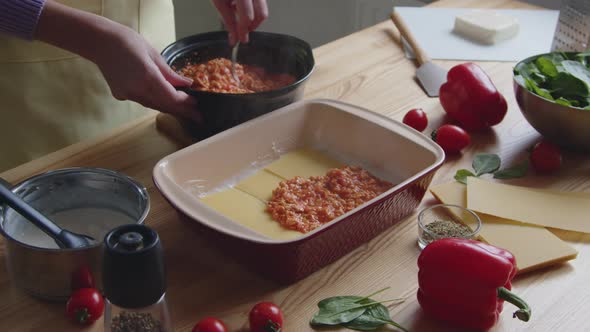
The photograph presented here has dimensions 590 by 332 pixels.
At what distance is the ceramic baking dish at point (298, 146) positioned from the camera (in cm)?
108

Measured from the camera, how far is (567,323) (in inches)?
41.9

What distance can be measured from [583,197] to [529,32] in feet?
3.17

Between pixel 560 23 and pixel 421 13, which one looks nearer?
pixel 560 23

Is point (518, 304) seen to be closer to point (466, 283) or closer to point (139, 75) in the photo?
point (466, 283)

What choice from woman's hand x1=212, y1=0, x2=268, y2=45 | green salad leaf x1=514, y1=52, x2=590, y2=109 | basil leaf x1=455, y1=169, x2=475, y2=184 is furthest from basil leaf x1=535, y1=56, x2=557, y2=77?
woman's hand x1=212, y1=0, x2=268, y2=45

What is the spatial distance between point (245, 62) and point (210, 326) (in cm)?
85

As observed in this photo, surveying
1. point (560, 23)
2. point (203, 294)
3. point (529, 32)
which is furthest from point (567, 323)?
point (529, 32)

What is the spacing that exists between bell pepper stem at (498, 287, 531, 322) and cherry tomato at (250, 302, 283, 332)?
35 centimetres

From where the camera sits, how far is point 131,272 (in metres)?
0.82

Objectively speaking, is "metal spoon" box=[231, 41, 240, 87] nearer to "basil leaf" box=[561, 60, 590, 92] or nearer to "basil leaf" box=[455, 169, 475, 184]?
"basil leaf" box=[455, 169, 475, 184]

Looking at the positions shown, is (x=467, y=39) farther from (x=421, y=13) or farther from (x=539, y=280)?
(x=539, y=280)

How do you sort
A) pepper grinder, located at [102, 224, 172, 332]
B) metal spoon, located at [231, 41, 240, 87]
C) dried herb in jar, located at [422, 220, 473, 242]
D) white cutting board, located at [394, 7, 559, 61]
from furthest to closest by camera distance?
1. white cutting board, located at [394, 7, 559, 61]
2. metal spoon, located at [231, 41, 240, 87]
3. dried herb in jar, located at [422, 220, 473, 242]
4. pepper grinder, located at [102, 224, 172, 332]

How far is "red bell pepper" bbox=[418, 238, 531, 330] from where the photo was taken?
101cm

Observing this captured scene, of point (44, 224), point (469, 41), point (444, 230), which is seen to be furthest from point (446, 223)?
point (469, 41)
